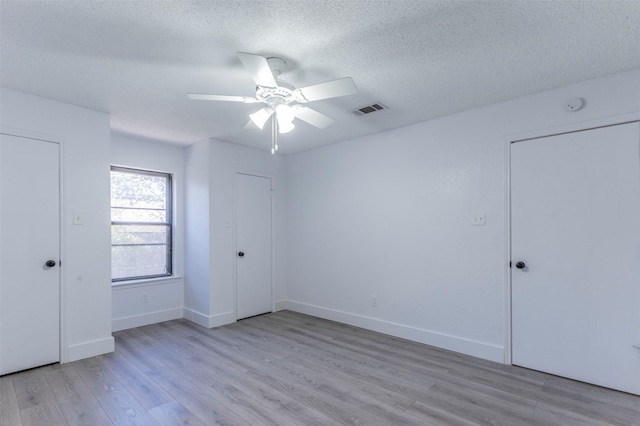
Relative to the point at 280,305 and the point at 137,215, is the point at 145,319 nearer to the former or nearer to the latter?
the point at 137,215

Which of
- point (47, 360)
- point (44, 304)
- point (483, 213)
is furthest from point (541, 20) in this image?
point (47, 360)

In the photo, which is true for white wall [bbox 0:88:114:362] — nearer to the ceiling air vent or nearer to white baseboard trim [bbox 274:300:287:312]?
white baseboard trim [bbox 274:300:287:312]

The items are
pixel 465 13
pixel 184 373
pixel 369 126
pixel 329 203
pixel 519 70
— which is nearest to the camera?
pixel 465 13

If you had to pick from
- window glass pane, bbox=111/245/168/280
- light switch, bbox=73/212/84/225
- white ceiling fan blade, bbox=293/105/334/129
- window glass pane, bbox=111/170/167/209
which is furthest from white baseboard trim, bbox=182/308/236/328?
white ceiling fan blade, bbox=293/105/334/129

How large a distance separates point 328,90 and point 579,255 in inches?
97.5

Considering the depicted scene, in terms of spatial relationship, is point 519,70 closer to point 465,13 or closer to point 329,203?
point 465,13

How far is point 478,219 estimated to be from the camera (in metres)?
3.26

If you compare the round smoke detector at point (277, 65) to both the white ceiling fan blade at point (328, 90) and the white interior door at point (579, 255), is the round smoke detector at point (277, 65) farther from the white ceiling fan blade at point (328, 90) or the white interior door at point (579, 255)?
the white interior door at point (579, 255)

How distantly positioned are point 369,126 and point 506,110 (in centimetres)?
139

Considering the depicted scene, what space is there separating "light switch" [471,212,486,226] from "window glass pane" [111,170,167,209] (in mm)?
4024

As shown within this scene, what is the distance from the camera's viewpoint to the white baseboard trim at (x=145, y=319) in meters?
4.07

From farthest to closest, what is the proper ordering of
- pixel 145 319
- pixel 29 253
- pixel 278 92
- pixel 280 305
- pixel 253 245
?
pixel 280 305 → pixel 253 245 → pixel 145 319 → pixel 29 253 → pixel 278 92

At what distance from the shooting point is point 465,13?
1.84m

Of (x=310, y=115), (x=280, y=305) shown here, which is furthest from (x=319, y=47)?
(x=280, y=305)
